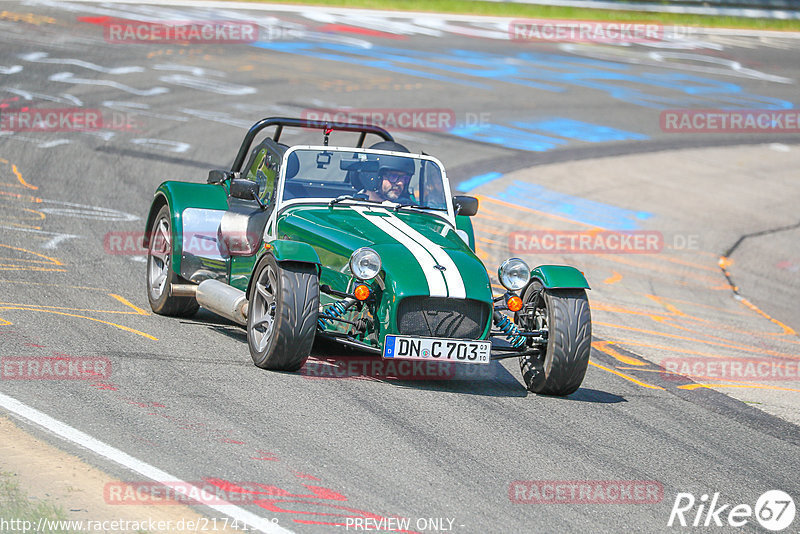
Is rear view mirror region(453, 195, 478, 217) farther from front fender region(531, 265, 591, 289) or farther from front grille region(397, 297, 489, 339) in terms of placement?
front grille region(397, 297, 489, 339)

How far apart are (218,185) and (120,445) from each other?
5025mm

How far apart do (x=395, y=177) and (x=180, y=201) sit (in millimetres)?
2036

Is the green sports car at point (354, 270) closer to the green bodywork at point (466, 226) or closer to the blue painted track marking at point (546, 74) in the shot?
the green bodywork at point (466, 226)

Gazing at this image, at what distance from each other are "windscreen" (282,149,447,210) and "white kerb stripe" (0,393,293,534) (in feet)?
11.3

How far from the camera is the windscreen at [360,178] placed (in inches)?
386

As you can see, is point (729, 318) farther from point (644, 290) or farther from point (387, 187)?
point (387, 187)

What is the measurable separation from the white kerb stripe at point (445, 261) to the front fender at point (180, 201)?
2131 mm

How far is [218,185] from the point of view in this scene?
11.1 m

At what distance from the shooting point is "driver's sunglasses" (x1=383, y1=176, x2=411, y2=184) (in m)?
9.98

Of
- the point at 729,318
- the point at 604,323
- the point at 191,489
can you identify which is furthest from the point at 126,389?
the point at 729,318

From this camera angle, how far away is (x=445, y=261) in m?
8.60

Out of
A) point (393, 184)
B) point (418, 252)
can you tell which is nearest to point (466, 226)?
point (393, 184)

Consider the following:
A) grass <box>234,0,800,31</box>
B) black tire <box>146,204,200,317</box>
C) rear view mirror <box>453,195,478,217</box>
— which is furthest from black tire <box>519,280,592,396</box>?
grass <box>234,0,800,31</box>

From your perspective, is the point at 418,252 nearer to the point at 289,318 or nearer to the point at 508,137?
the point at 289,318
